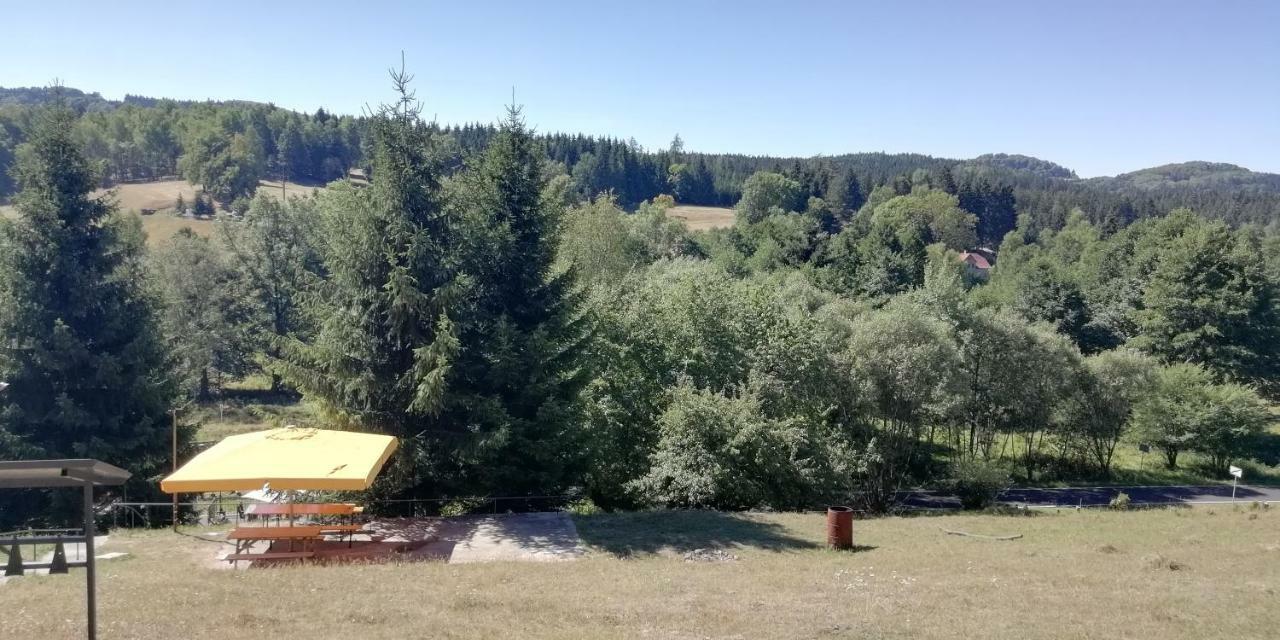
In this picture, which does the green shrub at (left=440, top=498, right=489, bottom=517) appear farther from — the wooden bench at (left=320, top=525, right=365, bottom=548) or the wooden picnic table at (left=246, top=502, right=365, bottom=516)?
the wooden picnic table at (left=246, top=502, right=365, bottom=516)

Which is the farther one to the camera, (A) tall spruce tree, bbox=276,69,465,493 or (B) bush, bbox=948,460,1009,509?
(B) bush, bbox=948,460,1009,509

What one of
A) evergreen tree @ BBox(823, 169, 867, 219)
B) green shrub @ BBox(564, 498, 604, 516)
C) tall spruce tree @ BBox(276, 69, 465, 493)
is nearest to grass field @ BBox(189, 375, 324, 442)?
tall spruce tree @ BBox(276, 69, 465, 493)

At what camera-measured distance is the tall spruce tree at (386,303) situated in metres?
17.4

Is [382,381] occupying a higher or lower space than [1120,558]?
higher

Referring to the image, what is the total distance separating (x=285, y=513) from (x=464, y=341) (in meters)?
6.08

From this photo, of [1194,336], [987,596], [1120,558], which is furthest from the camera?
[1194,336]

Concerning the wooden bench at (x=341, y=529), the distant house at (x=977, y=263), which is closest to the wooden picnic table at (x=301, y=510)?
the wooden bench at (x=341, y=529)

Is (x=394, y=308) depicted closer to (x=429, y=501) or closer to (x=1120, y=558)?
(x=429, y=501)

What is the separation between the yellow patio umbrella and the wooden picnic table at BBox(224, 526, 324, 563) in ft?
2.41

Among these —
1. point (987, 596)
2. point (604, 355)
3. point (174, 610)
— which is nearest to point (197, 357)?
point (604, 355)

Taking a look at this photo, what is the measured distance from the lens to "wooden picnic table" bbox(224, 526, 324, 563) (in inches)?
505

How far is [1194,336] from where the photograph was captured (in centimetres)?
4647

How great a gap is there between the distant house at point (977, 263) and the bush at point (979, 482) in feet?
232

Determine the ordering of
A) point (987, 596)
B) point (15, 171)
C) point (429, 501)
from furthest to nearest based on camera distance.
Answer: point (15, 171) < point (429, 501) < point (987, 596)
